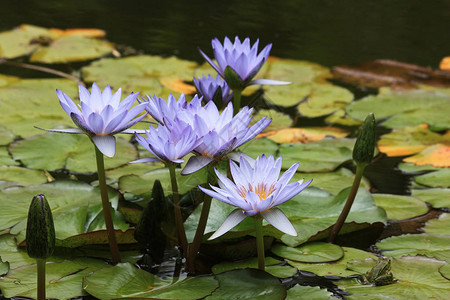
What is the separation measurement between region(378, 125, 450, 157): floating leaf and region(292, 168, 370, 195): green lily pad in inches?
10.9

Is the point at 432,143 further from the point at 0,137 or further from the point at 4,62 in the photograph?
the point at 4,62

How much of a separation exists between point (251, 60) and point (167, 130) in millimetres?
339

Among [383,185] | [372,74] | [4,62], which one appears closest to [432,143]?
[383,185]

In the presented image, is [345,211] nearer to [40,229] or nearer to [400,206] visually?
[400,206]

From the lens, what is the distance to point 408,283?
1.17 m

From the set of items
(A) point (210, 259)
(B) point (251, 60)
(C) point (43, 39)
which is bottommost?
(A) point (210, 259)

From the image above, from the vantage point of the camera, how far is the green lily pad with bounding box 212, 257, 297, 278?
122 cm

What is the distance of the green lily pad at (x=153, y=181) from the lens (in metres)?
1.35

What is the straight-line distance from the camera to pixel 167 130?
41.1 inches

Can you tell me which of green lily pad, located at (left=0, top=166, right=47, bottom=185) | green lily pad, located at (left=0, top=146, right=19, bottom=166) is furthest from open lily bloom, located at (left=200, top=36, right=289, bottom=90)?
green lily pad, located at (left=0, top=146, right=19, bottom=166)

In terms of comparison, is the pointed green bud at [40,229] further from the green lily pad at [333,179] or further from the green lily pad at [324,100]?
the green lily pad at [324,100]

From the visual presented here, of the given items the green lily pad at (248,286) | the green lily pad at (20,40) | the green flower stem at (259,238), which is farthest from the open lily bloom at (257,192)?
the green lily pad at (20,40)

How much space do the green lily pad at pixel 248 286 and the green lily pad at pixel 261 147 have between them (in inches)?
28.9

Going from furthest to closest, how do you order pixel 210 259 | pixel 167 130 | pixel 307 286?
pixel 210 259, pixel 307 286, pixel 167 130
